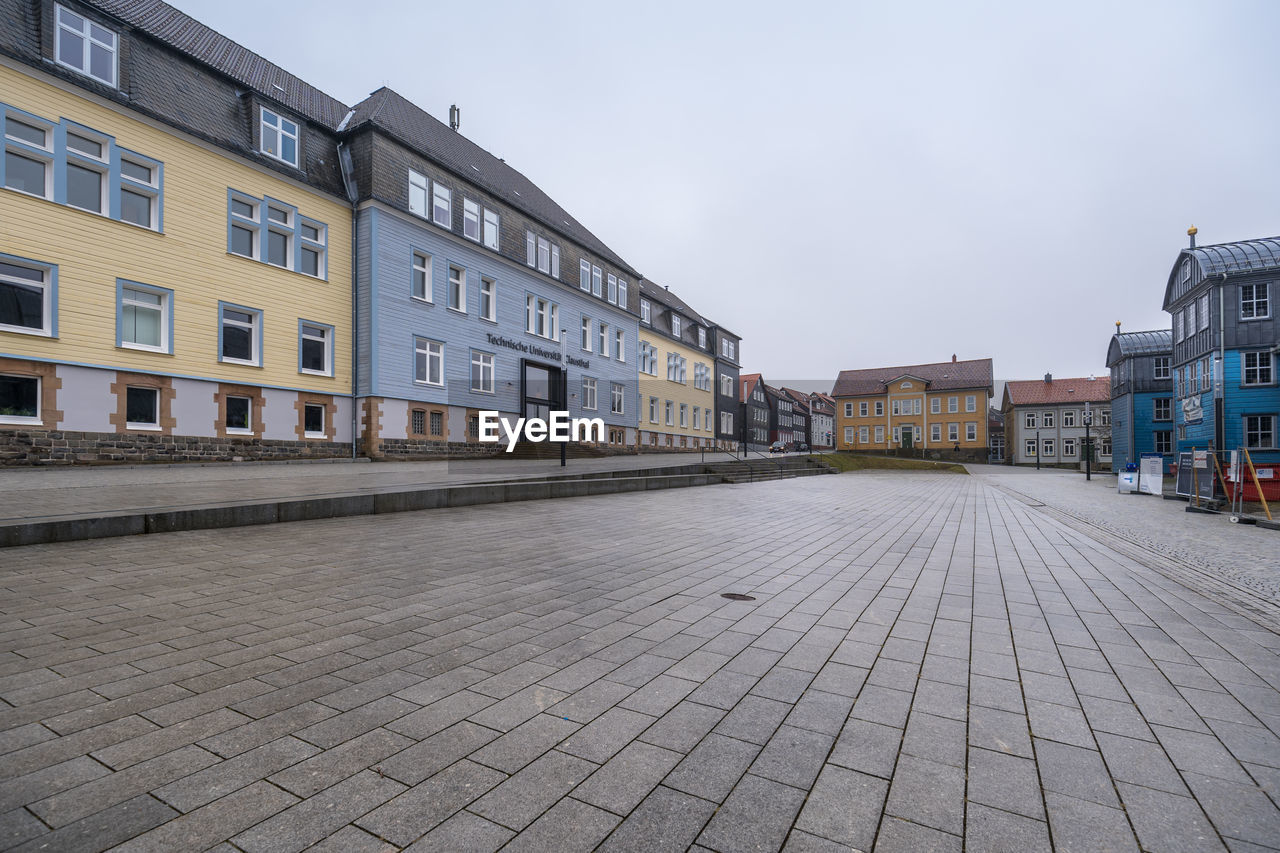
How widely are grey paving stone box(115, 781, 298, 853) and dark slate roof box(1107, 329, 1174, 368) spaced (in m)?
52.3

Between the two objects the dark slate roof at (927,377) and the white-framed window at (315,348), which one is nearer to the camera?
the white-framed window at (315,348)

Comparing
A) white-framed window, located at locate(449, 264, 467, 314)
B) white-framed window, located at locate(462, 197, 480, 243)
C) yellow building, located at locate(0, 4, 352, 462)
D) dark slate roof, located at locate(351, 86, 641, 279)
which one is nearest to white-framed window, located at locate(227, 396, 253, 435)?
yellow building, located at locate(0, 4, 352, 462)

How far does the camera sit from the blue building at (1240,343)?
2567cm

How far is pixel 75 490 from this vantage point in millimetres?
9742

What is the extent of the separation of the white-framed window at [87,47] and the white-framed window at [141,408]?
27.5 feet

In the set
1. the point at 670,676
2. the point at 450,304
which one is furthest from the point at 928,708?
the point at 450,304

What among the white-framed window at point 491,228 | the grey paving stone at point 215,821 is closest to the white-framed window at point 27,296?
the white-framed window at point 491,228

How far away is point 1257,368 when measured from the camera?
2622 centimetres

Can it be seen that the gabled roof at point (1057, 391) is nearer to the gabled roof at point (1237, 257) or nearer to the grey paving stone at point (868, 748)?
the gabled roof at point (1237, 257)

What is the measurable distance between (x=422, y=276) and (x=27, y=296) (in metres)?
12.1

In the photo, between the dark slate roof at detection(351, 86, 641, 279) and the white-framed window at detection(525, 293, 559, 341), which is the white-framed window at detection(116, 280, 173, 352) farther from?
the white-framed window at detection(525, 293, 559, 341)

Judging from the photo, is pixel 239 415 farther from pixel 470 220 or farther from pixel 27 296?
pixel 470 220

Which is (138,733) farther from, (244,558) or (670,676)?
(244,558)

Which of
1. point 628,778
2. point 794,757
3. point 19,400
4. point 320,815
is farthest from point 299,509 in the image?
point 19,400
